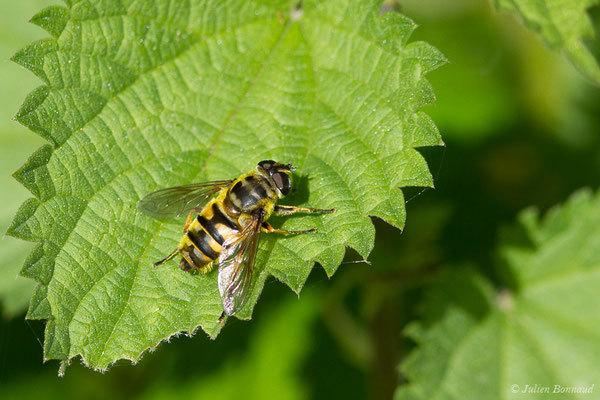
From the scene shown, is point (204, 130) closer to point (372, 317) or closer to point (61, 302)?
point (61, 302)

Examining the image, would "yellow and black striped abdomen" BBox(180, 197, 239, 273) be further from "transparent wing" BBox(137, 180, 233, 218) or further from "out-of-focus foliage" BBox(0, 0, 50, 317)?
"out-of-focus foliage" BBox(0, 0, 50, 317)

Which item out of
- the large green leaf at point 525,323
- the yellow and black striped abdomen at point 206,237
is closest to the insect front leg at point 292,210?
the yellow and black striped abdomen at point 206,237

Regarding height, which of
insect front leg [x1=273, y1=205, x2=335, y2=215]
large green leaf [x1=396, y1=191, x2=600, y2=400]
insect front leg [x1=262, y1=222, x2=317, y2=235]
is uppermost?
insect front leg [x1=273, y1=205, x2=335, y2=215]

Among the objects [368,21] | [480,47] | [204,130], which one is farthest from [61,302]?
[480,47]

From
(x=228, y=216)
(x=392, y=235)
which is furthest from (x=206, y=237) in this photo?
(x=392, y=235)

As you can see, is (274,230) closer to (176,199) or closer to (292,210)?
(292,210)

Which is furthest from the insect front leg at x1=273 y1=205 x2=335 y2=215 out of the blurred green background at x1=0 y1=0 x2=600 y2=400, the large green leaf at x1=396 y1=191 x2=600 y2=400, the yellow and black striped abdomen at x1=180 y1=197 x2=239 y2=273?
the large green leaf at x1=396 y1=191 x2=600 y2=400
